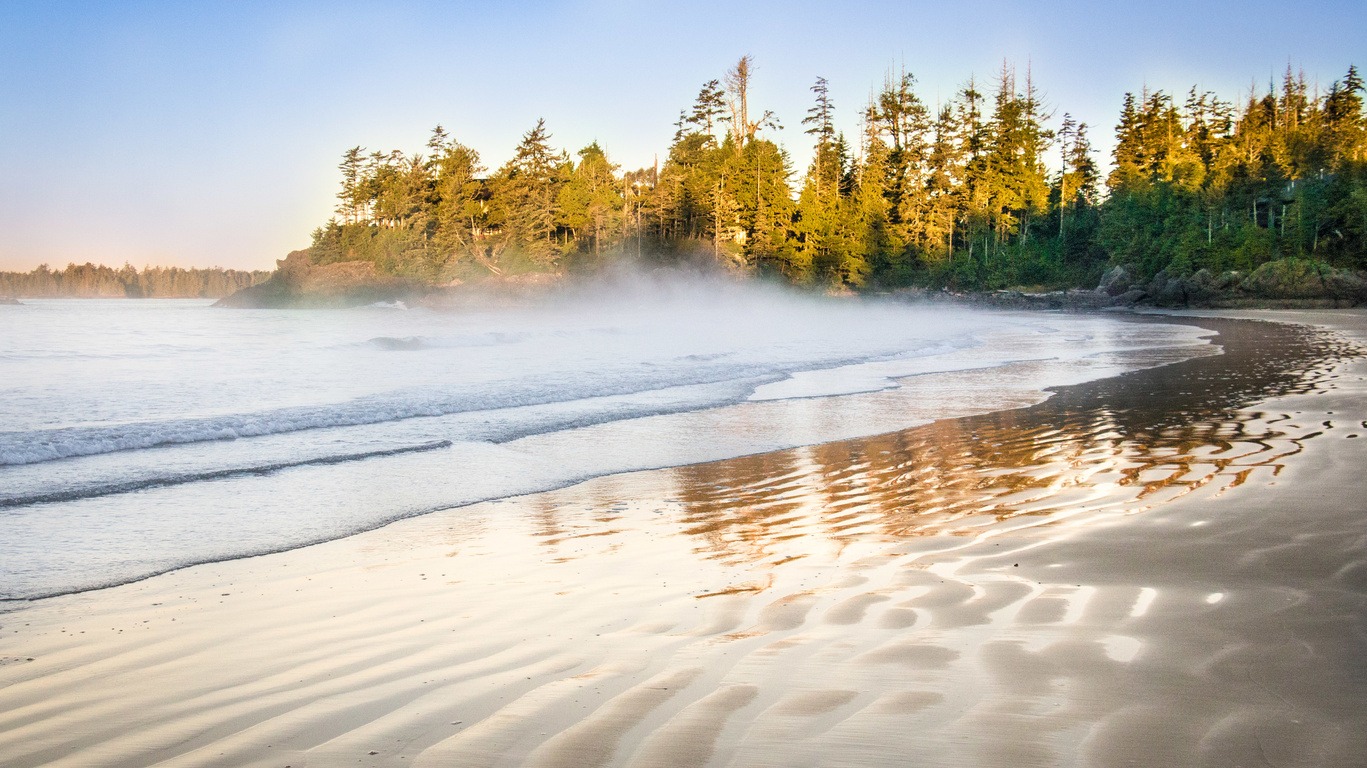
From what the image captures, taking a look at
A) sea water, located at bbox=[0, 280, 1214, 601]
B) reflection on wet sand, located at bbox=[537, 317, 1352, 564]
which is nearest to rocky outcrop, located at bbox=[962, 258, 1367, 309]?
sea water, located at bbox=[0, 280, 1214, 601]

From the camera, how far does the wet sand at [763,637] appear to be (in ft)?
8.16

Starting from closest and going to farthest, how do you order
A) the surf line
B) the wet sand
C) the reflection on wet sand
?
1. the wet sand
2. the reflection on wet sand
3. the surf line

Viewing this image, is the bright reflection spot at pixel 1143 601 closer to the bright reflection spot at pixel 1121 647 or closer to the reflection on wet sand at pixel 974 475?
the bright reflection spot at pixel 1121 647

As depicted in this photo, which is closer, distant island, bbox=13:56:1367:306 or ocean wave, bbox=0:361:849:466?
ocean wave, bbox=0:361:849:466

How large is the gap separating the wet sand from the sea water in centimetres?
108

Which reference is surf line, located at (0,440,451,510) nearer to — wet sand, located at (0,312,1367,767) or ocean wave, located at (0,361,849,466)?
Answer: ocean wave, located at (0,361,849,466)

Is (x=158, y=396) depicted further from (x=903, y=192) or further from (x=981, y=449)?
(x=903, y=192)

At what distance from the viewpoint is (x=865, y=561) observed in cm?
455

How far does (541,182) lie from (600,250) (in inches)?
287

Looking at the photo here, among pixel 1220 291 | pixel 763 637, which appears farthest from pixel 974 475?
pixel 1220 291

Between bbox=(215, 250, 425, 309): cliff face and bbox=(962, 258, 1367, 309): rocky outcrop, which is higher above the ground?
bbox=(215, 250, 425, 309): cliff face

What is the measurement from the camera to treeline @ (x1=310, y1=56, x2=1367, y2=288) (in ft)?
193

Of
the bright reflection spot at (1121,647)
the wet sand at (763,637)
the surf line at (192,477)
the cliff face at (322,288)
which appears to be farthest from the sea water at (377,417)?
the cliff face at (322,288)

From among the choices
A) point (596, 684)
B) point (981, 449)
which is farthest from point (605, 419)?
point (596, 684)
